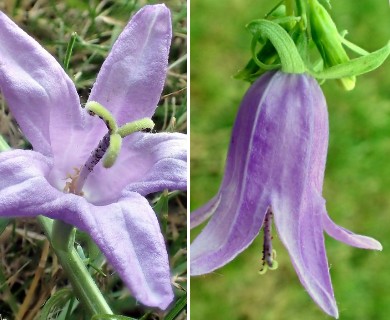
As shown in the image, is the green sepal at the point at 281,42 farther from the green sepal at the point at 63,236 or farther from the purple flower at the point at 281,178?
the green sepal at the point at 63,236

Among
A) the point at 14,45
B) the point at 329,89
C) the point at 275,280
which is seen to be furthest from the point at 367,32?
the point at 14,45

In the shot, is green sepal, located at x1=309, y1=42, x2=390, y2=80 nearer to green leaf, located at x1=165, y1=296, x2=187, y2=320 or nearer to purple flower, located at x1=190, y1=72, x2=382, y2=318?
purple flower, located at x1=190, y1=72, x2=382, y2=318

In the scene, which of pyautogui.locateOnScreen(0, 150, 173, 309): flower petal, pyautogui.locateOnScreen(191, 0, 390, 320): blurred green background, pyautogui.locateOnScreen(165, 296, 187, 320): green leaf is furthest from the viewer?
pyautogui.locateOnScreen(191, 0, 390, 320): blurred green background

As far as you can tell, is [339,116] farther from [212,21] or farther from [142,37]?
[142,37]

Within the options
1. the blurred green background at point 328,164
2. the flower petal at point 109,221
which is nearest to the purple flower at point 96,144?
the flower petal at point 109,221

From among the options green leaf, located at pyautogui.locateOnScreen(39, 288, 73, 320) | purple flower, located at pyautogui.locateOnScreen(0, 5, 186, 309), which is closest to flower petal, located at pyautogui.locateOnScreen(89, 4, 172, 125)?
purple flower, located at pyautogui.locateOnScreen(0, 5, 186, 309)
